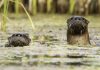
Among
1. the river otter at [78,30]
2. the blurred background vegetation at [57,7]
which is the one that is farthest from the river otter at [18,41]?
the blurred background vegetation at [57,7]

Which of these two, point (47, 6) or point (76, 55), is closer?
point (76, 55)

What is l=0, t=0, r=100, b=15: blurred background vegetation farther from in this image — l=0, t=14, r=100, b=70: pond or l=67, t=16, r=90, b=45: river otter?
l=67, t=16, r=90, b=45: river otter

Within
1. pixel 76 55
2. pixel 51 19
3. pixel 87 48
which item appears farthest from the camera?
pixel 51 19

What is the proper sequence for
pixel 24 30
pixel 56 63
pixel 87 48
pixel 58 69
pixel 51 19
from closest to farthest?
pixel 58 69
pixel 56 63
pixel 87 48
pixel 24 30
pixel 51 19

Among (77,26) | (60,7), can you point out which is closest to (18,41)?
(77,26)

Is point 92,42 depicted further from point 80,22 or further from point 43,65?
point 43,65

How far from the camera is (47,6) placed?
1235cm

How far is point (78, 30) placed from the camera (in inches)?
285

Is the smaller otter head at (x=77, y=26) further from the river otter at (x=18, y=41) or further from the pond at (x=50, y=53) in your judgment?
the river otter at (x=18, y=41)

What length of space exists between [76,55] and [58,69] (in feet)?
3.50

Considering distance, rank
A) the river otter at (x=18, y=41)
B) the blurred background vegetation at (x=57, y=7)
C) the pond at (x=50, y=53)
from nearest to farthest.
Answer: the pond at (x=50, y=53) < the river otter at (x=18, y=41) < the blurred background vegetation at (x=57, y=7)

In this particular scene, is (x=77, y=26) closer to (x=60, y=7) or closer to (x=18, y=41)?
(x=18, y=41)

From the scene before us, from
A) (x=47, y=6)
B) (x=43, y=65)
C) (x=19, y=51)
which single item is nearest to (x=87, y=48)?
(x=19, y=51)

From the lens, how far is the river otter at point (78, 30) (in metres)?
7.13
